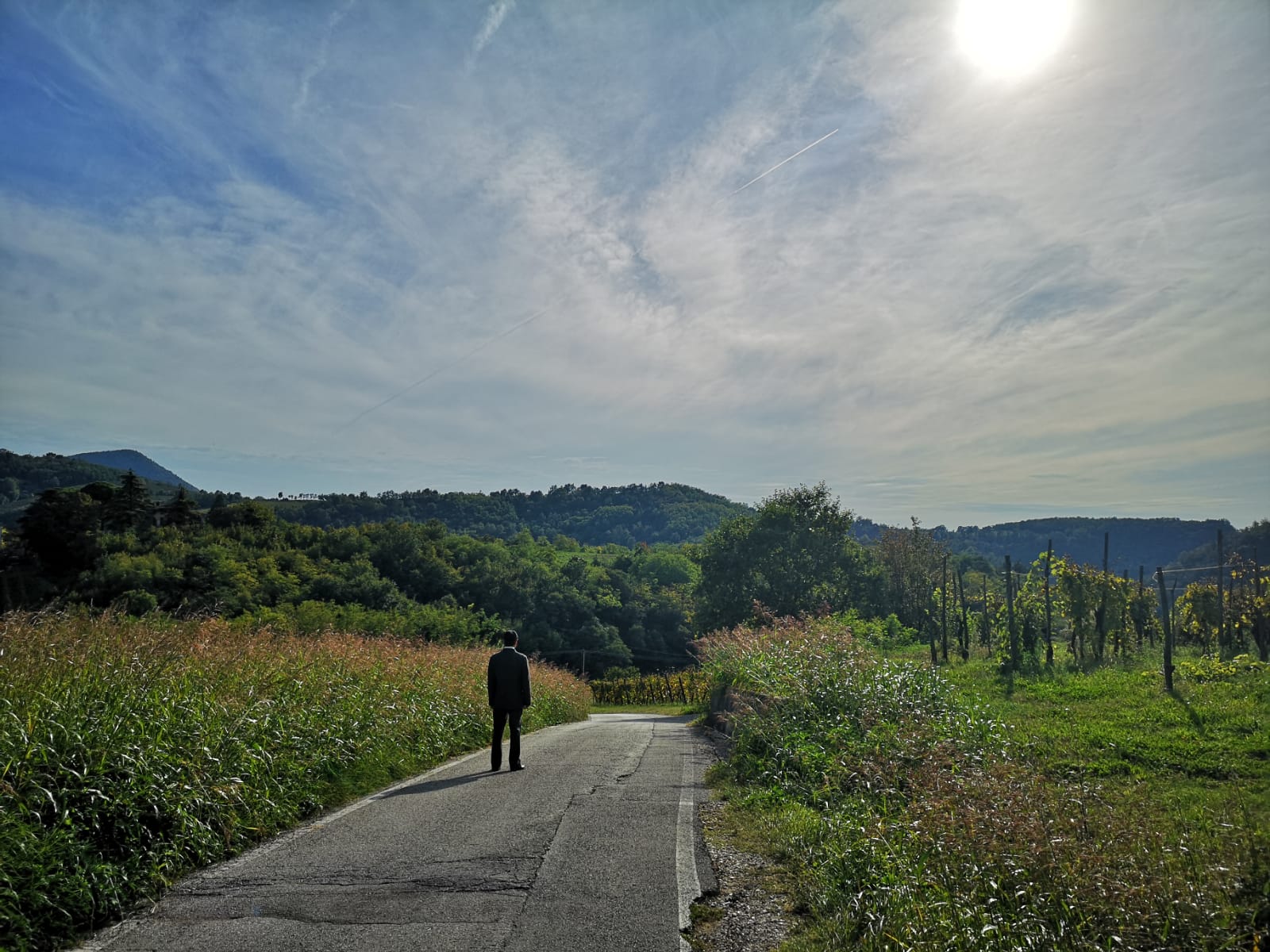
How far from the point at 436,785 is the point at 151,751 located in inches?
154

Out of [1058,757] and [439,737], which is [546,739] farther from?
[1058,757]

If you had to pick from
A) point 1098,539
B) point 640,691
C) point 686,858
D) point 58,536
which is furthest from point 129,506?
point 1098,539

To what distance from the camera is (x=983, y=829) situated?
14.7ft

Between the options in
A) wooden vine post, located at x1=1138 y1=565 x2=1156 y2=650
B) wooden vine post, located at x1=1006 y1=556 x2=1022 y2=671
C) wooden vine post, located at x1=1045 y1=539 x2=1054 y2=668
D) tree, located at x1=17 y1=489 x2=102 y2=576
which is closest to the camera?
wooden vine post, located at x1=1006 y1=556 x2=1022 y2=671

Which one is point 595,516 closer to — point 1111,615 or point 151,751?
point 1111,615

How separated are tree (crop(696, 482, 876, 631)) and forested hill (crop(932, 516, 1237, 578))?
670 cm

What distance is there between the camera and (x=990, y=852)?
4363mm

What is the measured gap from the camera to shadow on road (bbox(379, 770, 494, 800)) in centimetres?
829

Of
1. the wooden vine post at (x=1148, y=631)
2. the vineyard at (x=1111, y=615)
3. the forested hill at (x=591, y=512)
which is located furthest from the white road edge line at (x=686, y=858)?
the forested hill at (x=591, y=512)

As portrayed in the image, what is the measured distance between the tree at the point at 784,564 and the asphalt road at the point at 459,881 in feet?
133

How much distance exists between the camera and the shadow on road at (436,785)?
8289 mm

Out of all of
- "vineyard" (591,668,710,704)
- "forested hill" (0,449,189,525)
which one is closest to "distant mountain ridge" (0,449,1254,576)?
"forested hill" (0,449,189,525)

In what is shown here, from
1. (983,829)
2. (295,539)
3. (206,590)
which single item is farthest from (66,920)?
(295,539)

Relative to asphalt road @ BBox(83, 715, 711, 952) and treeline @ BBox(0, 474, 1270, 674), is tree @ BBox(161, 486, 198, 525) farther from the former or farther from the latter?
asphalt road @ BBox(83, 715, 711, 952)
